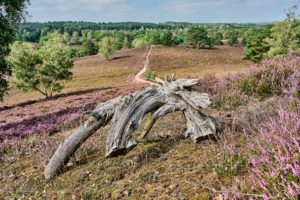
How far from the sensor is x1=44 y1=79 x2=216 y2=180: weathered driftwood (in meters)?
6.37

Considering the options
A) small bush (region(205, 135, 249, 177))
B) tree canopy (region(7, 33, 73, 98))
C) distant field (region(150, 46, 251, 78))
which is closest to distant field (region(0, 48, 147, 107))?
distant field (region(150, 46, 251, 78))

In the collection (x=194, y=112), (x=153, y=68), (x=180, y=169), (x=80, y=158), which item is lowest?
(x=153, y=68)

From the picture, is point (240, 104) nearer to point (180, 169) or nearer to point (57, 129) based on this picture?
point (180, 169)

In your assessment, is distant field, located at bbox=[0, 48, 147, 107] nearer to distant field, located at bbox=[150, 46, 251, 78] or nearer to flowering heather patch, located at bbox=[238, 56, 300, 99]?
distant field, located at bbox=[150, 46, 251, 78]

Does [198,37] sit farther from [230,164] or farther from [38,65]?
[230,164]

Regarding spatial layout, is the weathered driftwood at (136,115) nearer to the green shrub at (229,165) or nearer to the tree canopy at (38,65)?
the green shrub at (229,165)

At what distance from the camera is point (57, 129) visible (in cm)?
1426

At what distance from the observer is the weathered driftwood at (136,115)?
637 cm

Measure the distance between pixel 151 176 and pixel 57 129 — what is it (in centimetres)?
975

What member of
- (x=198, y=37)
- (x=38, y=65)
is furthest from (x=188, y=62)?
(x=38, y=65)

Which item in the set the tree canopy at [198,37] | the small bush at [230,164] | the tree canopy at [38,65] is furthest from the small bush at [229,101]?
the tree canopy at [198,37]

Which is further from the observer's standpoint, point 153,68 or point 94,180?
point 153,68

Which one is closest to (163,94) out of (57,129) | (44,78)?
(57,129)

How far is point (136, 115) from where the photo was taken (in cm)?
663
